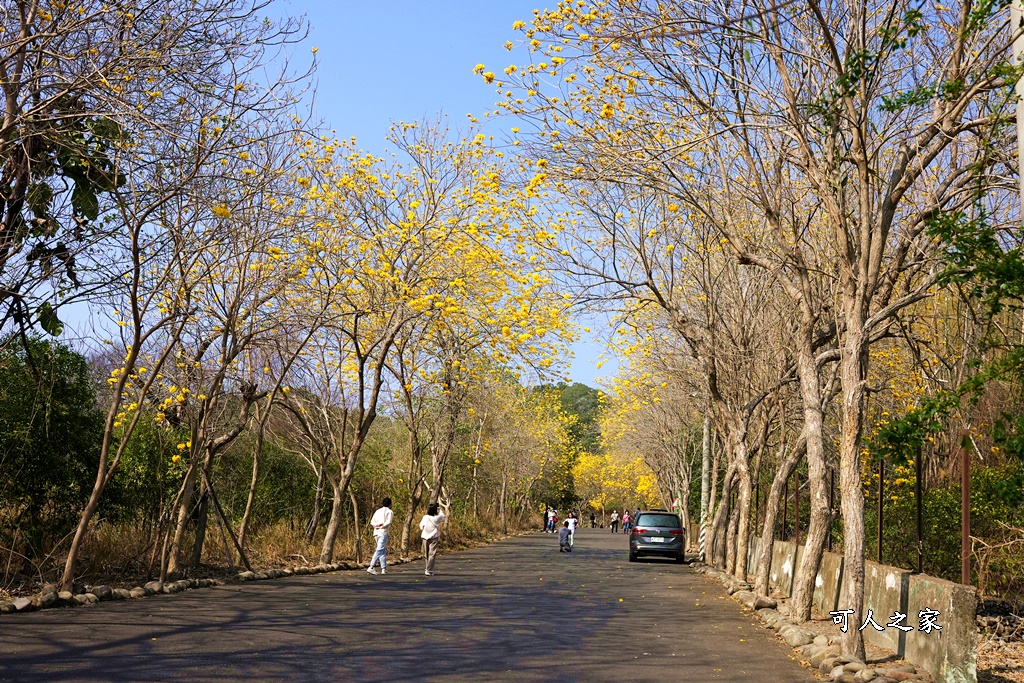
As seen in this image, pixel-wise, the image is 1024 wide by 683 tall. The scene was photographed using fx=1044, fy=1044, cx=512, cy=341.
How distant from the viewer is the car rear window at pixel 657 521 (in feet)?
120

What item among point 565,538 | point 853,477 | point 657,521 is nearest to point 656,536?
point 657,521

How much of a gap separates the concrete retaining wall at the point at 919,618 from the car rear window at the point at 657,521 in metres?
21.7

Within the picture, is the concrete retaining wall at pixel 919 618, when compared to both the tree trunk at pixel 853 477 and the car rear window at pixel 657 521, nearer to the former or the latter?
the tree trunk at pixel 853 477

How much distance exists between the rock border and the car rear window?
1912 centimetres

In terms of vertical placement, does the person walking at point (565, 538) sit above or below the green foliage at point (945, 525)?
below

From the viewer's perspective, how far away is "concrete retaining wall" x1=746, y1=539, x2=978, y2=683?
946cm

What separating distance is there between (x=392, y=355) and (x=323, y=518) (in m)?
6.89

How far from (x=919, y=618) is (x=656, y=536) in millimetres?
25855

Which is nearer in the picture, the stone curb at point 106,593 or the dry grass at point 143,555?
the stone curb at point 106,593

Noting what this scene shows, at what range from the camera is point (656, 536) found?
119 feet

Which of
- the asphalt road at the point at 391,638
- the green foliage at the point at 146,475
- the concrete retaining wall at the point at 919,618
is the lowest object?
the asphalt road at the point at 391,638

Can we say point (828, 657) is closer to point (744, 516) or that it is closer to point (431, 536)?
point (744, 516)

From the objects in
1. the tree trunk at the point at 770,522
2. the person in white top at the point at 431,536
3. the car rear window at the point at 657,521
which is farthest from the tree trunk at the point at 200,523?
the car rear window at the point at 657,521

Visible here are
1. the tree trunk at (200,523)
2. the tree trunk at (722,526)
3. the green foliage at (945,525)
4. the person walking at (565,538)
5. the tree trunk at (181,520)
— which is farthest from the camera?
the person walking at (565,538)
